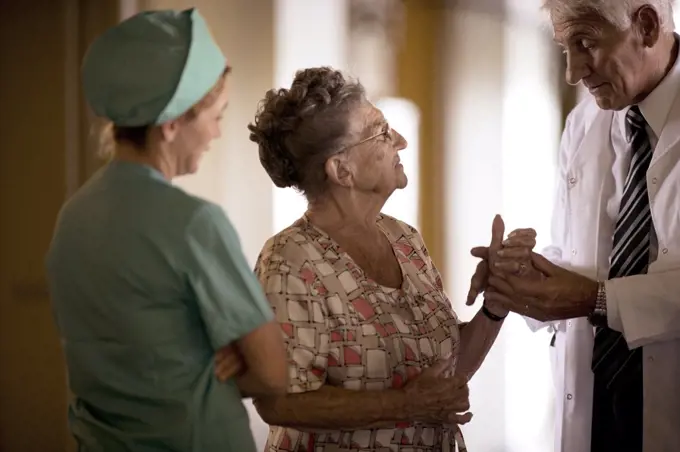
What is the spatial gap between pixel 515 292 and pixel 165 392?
34.2 inches

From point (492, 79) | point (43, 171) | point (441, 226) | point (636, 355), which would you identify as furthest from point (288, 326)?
point (492, 79)

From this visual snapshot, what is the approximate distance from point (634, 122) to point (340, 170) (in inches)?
28.1

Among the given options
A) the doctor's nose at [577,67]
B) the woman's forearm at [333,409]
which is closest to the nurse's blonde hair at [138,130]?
the woman's forearm at [333,409]

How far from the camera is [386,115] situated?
295 cm

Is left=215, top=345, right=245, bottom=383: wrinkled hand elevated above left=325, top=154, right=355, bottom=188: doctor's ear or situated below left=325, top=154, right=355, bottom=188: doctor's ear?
below

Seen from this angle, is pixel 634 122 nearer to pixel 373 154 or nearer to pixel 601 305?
pixel 601 305

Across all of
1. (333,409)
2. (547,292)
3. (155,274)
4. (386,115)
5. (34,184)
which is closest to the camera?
(155,274)

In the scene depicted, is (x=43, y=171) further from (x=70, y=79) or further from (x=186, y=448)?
(x=186, y=448)

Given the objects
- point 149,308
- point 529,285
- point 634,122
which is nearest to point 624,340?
point 529,285

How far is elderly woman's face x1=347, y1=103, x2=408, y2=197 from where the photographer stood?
176cm

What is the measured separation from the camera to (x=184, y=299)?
4.33ft

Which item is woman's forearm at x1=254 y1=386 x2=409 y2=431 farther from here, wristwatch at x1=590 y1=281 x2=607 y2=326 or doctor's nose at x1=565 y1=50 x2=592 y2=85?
doctor's nose at x1=565 y1=50 x2=592 y2=85

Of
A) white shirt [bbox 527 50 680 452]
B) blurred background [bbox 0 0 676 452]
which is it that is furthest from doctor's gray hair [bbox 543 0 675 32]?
blurred background [bbox 0 0 676 452]

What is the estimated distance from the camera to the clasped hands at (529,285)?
6.14 feet
